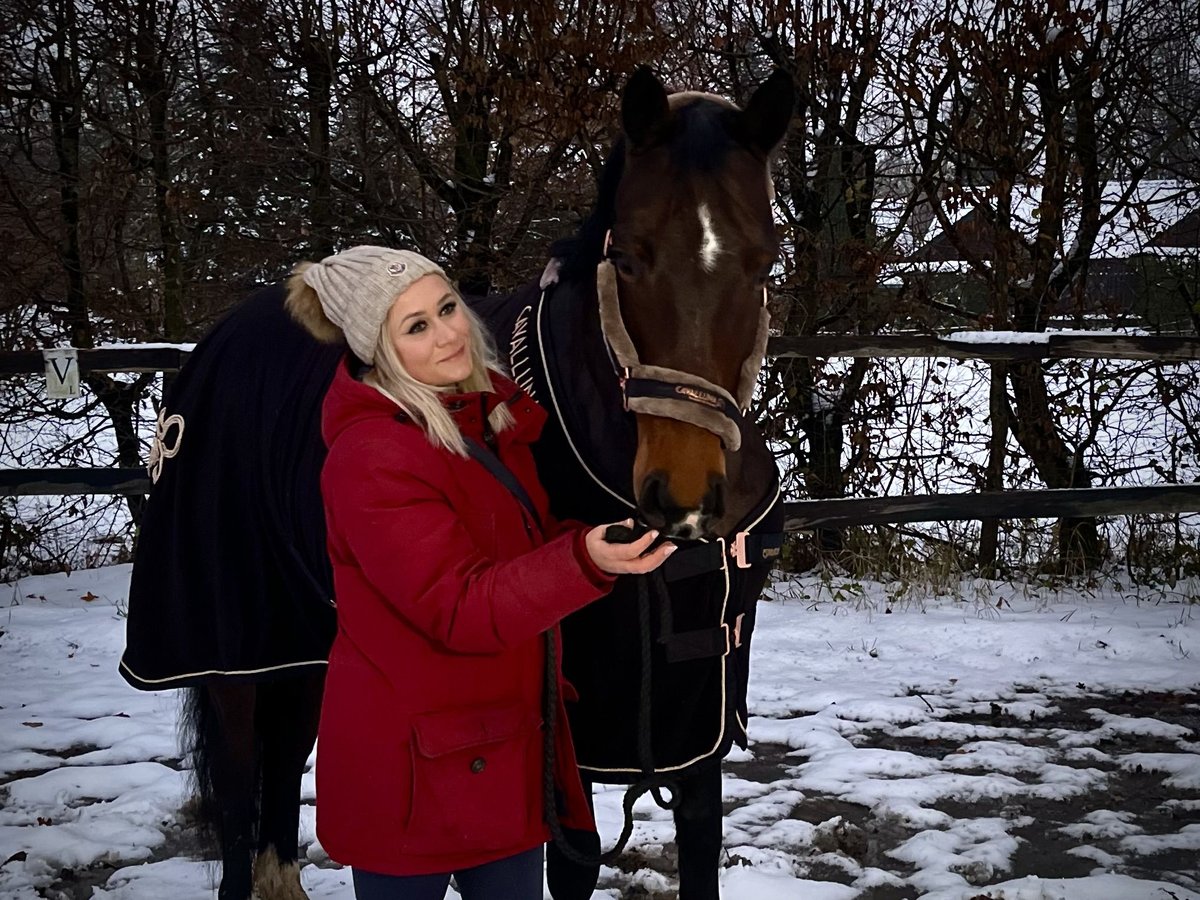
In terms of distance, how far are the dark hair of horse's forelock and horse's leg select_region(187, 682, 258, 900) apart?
1369 mm

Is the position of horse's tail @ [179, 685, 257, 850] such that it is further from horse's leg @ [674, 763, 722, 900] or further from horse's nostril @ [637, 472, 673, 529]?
horse's nostril @ [637, 472, 673, 529]

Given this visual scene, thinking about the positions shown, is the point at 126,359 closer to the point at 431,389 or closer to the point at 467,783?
the point at 431,389

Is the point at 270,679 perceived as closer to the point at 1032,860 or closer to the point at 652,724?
the point at 652,724

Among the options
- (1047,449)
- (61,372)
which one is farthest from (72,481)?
(1047,449)

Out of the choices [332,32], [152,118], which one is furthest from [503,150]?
[152,118]

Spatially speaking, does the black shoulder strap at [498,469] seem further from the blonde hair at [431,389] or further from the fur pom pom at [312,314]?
the fur pom pom at [312,314]

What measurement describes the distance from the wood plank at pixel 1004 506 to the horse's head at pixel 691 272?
335 cm

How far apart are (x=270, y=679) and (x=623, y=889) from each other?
3.38ft

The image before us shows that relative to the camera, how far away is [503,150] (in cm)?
552

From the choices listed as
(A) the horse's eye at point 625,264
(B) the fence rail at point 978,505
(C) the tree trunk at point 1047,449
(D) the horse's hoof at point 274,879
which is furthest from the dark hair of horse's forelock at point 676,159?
(C) the tree trunk at point 1047,449

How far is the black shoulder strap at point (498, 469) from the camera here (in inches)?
57.8

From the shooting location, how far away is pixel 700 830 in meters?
1.97

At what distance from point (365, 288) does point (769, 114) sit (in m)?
0.74

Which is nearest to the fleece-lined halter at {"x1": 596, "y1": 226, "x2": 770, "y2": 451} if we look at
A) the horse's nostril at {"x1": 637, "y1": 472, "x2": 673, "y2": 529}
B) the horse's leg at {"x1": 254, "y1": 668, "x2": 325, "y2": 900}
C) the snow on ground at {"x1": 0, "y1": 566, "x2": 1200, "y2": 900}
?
the horse's nostril at {"x1": 637, "y1": 472, "x2": 673, "y2": 529}
